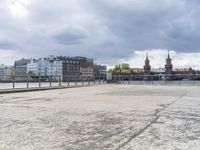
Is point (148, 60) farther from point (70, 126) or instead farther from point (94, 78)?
point (70, 126)

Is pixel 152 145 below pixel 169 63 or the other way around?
below

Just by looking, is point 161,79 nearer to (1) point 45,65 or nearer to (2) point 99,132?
(2) point 99,132

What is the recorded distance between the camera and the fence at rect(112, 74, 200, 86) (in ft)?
128

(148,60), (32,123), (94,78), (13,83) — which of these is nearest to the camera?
(32,123)

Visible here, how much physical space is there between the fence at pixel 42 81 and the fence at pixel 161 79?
4418 mm

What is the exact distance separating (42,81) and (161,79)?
21949mm

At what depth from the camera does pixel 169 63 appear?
256ft

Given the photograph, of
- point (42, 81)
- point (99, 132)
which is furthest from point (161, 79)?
point (99, 132)

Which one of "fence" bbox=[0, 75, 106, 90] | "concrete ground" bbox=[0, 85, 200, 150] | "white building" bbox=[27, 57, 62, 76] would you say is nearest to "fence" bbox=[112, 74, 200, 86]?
Answer: "fence" bbox=[0, 75, 106, 90]

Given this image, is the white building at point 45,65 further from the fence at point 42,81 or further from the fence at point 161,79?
the fence at point 42,81

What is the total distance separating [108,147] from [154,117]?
122 inches

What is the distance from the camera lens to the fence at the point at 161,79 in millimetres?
39003

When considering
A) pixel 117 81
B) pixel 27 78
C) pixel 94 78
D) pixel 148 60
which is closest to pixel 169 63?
pixel 148 60

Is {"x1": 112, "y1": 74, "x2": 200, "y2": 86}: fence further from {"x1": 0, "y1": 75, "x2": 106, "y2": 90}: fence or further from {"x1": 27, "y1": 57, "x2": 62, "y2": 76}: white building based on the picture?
{"x1": 27, "y1": 57, "x2": 62, "y2": 76}: white building
